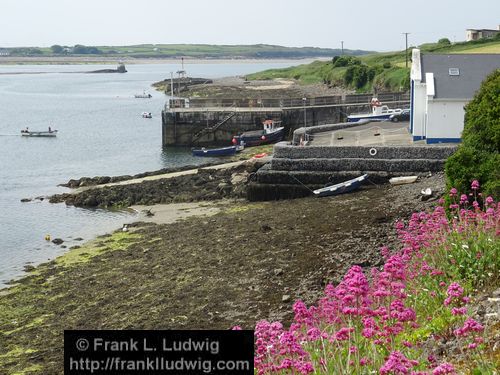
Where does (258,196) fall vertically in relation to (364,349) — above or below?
below

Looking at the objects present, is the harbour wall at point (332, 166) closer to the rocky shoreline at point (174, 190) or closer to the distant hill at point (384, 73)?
the rocky shoreline at point (174, 190)

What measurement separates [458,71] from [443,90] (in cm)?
155

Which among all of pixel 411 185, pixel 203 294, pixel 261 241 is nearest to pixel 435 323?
pixel 203 294

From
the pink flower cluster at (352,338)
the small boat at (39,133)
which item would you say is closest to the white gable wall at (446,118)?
the pink flower cluster at (352,338)

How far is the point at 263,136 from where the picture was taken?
182 feet

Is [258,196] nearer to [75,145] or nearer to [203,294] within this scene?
[203,294]

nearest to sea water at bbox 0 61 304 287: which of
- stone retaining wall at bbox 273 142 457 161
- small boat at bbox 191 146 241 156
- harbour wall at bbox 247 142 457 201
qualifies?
small boat at bbox 191 146 241 156

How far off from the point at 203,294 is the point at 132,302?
1.74 metres

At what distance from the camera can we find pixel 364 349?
8469 millimetres

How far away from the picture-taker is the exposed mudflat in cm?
1836

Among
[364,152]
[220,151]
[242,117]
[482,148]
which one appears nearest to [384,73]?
[242,117]

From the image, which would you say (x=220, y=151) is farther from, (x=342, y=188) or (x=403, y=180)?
(x=403, y=180)

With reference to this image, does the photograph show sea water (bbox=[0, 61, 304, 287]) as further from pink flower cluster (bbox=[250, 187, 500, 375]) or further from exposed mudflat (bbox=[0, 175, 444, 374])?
pink flower cluster (bbox=[250, 187, 500, 375])

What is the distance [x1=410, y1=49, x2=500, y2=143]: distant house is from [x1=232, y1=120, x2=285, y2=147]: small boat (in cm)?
1986
